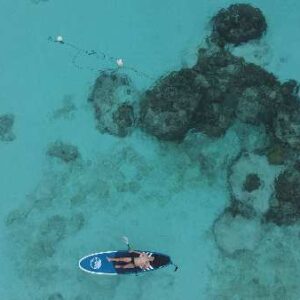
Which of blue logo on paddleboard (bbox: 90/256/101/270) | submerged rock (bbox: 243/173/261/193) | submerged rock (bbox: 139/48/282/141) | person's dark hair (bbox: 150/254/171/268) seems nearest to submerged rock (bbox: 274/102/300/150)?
submerged rock (bbox: 139/48/282/141)

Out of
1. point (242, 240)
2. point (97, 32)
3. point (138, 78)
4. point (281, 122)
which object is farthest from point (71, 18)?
point (242, 240)

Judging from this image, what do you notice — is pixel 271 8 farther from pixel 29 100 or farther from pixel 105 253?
pixel 105 253

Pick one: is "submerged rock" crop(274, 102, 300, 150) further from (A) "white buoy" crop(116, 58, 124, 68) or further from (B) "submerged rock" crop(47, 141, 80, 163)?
(B) "submerged rock" crop(47, 141, 80, 163)

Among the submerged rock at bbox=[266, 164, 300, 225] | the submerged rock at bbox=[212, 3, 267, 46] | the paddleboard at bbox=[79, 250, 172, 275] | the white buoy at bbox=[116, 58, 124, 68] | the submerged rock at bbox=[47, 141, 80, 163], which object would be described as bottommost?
the paddleboard at bbox=[79, 250, 172, 275]

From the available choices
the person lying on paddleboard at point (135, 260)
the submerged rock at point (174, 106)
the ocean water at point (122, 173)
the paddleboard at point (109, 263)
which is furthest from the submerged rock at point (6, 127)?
the person lying on paddleboard at point (135, 260)

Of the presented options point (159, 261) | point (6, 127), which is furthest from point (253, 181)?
point (6, 127)

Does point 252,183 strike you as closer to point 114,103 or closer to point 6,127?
point 114,103

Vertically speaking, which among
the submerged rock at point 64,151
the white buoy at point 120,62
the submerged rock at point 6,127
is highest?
the white buoy at point 120,62

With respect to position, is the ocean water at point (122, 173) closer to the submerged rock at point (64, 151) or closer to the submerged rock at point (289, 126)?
the submerged rock at point (64, 151)
